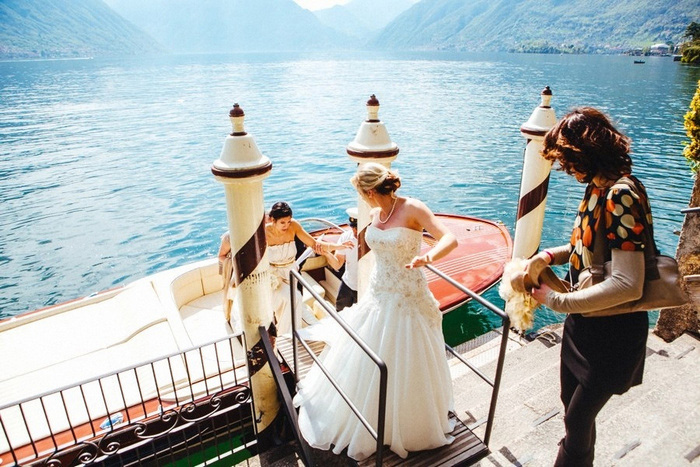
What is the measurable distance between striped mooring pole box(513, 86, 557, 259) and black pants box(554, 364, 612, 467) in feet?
11.1

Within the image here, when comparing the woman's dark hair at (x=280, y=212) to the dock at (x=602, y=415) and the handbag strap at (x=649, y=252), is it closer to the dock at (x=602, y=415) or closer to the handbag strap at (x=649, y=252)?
the dock at (x=602, y=415)

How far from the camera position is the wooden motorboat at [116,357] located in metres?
4.07

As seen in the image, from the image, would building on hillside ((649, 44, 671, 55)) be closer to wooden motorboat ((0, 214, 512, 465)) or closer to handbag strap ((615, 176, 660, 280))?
wooden motorboat ((0, 214, 512, 465))

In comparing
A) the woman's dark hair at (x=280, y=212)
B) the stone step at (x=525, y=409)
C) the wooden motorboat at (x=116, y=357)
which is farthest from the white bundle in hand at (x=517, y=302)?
the woman's dark hair at (x=280, y=212)

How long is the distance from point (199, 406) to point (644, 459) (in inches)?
146

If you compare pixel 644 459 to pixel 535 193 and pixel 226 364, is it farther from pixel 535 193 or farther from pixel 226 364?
pixel 226 364

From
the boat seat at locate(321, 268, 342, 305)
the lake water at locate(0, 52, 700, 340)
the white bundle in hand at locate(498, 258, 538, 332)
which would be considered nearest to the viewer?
the white bundle in hand at locate(498, 258, 538, 332)

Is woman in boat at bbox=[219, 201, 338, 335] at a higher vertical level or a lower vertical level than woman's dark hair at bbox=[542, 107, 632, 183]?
lower

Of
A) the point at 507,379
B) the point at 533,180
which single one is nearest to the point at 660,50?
the point at 533,180

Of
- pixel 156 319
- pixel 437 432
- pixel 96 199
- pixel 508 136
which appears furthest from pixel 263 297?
pixel 508 136

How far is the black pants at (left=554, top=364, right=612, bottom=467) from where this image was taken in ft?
7.25

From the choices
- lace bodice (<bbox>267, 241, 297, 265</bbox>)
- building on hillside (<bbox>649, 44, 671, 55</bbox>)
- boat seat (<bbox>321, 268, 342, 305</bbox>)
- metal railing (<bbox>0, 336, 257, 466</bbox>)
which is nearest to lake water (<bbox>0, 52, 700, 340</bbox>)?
lace bodice (<bbox>267, 241, 297, 265</bbox>)

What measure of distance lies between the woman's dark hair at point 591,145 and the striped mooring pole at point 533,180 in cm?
325

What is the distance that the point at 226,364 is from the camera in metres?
5.05
